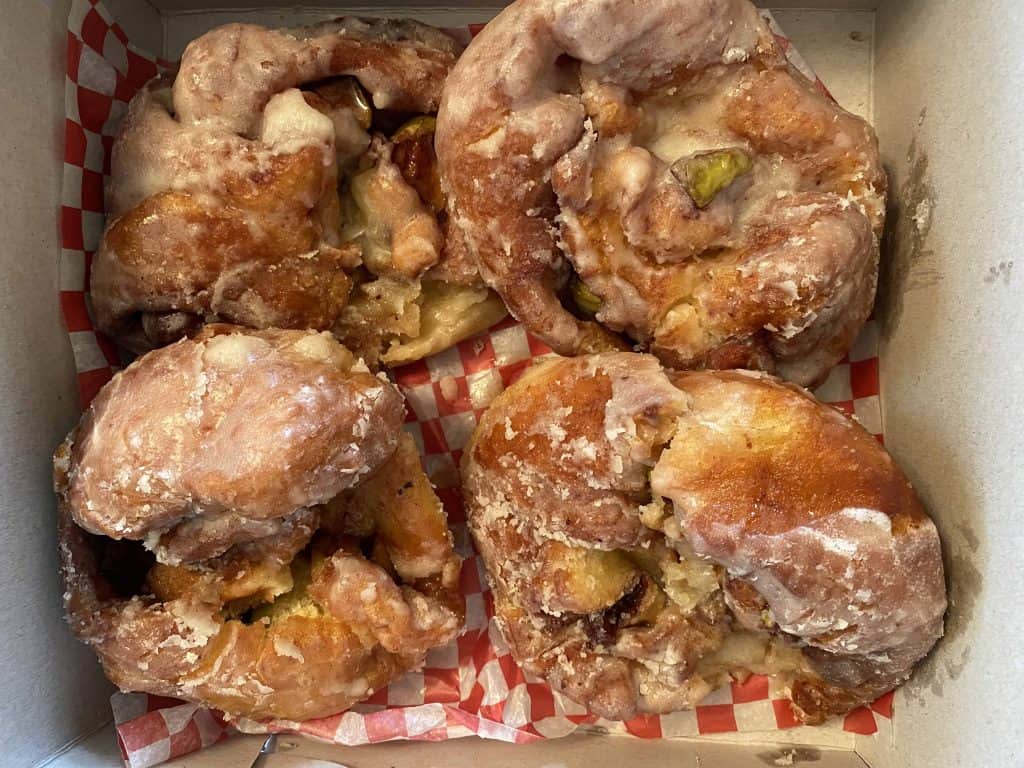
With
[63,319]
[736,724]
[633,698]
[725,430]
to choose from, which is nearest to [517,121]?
[725,430]

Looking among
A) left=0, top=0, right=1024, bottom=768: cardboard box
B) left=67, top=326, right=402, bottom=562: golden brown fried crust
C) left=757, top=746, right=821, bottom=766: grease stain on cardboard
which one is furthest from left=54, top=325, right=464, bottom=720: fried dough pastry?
left=757, top=746, right=821, bottom=766: grease stain on cardboard

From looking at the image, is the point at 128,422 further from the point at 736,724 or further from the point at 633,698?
the point at 736,724

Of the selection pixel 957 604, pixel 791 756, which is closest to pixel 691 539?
pixel 957 604

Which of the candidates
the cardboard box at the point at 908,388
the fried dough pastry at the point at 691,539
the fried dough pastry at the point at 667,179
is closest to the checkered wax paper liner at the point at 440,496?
the cardboard box at the point at 908,388

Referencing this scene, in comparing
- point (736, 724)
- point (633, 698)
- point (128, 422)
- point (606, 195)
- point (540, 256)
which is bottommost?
point (736, 724)

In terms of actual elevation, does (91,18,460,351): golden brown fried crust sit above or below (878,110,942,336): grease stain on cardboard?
above

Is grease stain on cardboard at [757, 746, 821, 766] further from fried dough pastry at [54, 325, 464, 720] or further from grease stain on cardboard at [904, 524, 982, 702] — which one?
fried dough pastry at [54, 325, 464, 720]

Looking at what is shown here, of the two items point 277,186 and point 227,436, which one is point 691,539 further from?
point 277,186
